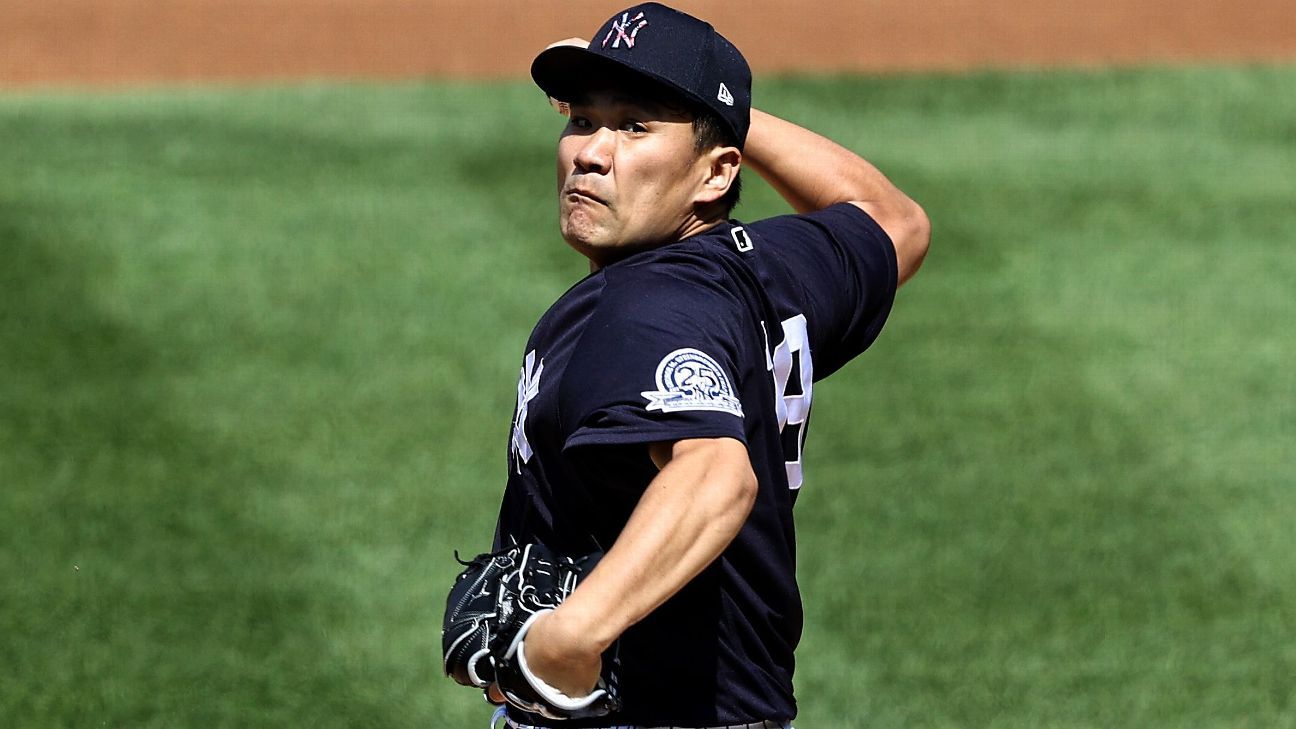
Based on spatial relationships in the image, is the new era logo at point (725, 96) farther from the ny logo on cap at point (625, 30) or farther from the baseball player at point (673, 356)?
the ny logo on cap at point (625, 30)

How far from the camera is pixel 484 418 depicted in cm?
757

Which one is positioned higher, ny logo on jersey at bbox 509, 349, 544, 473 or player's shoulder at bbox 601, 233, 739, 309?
player's shoulder at bbox 601, 233, 739, 309

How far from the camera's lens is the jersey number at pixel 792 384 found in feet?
10.0

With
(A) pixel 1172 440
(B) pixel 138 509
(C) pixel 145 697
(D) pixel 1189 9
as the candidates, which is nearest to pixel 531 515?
(C) pixel 145 697

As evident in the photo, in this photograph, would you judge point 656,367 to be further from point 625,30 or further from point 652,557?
point 625,30

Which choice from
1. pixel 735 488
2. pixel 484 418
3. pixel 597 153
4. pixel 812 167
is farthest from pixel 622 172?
pixel 484 418

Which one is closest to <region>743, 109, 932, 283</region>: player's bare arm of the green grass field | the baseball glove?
the baseball glove

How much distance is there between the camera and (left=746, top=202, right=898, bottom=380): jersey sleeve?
3205 millimetres

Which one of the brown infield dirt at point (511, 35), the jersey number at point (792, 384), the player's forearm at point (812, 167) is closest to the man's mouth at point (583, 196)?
the jersey number at point (792, 384)

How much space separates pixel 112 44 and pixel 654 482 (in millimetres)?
12149

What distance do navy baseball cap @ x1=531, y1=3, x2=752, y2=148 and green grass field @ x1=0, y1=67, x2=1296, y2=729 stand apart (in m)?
2.89

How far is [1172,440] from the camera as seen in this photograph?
296 inches

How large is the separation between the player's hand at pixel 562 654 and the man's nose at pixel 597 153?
0.88 m

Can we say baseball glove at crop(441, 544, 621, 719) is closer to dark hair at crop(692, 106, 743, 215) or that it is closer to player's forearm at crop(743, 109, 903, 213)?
dark hair at crop(692, 106, 743, 215)
